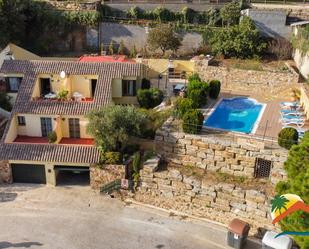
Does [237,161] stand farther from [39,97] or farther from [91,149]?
[39,97]

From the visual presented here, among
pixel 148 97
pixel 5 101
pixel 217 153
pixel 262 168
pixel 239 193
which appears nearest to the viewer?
pixel 239 193

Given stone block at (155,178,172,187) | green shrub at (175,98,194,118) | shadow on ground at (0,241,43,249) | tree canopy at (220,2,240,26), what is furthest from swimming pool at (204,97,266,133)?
tree canopy at (220,2,240,26)

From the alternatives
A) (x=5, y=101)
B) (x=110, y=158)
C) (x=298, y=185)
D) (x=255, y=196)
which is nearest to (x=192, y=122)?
(x=110, y=158)

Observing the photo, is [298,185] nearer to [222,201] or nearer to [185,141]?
[222,201]

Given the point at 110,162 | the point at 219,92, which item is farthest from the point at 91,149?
the point at 219,92

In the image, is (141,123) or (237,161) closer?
(237,161)

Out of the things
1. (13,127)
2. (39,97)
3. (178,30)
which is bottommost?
(13,127)
